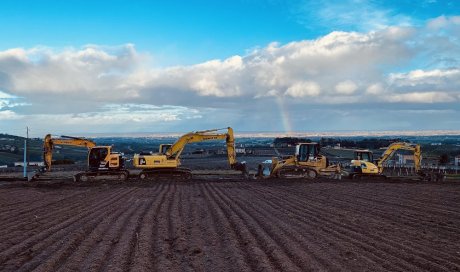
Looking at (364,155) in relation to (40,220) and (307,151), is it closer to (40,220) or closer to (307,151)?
(307,151)

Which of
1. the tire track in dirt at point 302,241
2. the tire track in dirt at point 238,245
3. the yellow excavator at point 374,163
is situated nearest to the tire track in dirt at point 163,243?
the tire track in dirt at point 238,245

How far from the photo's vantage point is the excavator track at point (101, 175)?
32.9 metres

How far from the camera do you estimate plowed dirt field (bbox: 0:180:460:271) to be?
9406mm

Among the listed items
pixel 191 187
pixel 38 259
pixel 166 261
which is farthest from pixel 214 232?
pixel 191 187

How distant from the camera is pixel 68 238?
11.9 m

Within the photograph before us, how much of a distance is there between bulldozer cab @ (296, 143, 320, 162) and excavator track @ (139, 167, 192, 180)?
797 cm

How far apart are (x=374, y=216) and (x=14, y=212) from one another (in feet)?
42.2

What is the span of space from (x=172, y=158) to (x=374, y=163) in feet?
49.0

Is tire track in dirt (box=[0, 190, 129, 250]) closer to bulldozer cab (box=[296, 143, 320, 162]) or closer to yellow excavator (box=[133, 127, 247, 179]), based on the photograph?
yellow excavator (box=[133, 127, 247, 179])

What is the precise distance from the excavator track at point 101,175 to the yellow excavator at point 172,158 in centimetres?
113

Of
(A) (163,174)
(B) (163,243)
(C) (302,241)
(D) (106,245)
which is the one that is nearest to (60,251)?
(D) (106,245)

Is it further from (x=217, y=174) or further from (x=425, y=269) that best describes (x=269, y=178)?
(x=425, y=269)

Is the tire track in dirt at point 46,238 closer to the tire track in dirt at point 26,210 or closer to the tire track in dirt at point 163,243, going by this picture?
the tire track in dirt at point 26,210

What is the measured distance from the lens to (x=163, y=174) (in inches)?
1331
